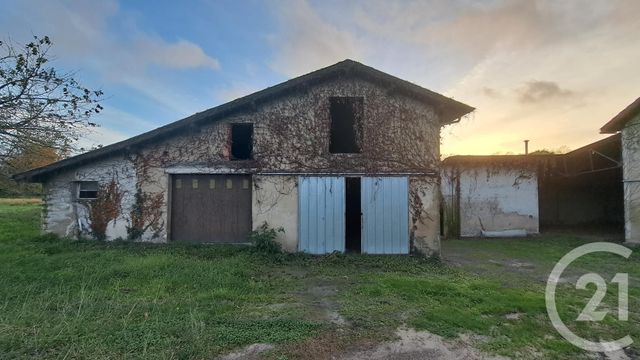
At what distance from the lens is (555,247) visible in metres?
12.1

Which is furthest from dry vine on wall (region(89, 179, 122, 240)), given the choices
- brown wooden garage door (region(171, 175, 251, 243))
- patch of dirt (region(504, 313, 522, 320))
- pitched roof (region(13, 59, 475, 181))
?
patch of dirt (region(504, 313, 522, 320))

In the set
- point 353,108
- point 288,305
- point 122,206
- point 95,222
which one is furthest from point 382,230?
point 95,222

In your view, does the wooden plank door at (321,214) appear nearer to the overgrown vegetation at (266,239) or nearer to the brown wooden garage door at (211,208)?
the overgrown vegetation at (266,239)

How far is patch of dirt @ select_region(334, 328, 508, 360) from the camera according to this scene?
407cm

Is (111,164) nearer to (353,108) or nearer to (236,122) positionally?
(236,122)

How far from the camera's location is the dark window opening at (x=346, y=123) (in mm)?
10172

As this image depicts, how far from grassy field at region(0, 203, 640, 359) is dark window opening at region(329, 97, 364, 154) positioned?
12.6 feet

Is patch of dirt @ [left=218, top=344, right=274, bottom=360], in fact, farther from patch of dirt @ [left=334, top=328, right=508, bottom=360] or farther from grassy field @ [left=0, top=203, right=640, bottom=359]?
patch of dirt @ [left=334, top=328, right=508, bottom=360]

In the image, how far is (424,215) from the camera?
32.4 ft

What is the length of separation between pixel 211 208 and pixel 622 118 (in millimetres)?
14720

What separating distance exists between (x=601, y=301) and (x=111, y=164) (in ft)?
40.8

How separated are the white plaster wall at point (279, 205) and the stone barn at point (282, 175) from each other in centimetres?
3

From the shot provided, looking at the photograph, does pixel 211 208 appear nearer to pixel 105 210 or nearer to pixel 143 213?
pixel 143 213

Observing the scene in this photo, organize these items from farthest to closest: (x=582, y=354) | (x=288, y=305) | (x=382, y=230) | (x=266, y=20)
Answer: (x=266, y=20) < (x=382, y=230) < (x=288, y=305) < (x=582, y=354)
